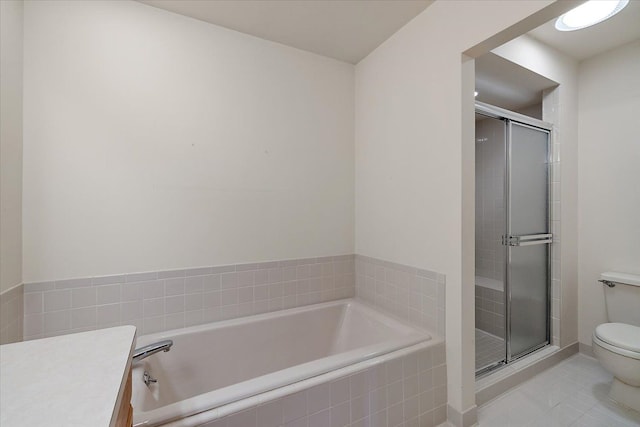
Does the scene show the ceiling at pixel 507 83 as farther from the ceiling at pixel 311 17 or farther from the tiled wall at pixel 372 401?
the tiled wall at pixel 372 401

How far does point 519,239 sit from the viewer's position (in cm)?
214

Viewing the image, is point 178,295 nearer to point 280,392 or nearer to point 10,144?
point 280,392

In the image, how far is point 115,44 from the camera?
1566 mm

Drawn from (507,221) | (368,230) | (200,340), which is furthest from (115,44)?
(507,221)

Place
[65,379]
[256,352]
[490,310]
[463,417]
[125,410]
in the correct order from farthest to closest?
[490,310], [256,352], [463,417], [125,410], [65,379]

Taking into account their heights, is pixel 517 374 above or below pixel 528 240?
below

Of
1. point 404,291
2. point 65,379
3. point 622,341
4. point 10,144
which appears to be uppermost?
point 10,144

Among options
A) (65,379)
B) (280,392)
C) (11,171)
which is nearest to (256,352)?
(280,392)

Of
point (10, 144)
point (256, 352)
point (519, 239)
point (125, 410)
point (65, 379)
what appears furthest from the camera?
point (519, 239)

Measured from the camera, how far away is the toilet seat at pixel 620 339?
5.19 ft

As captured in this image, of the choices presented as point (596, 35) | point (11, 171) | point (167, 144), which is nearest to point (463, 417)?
point (167, 144)

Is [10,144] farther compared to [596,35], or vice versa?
[596,35]

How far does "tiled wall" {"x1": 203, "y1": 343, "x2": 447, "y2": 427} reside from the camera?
3.65 feet

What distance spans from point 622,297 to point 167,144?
11.0 feet
